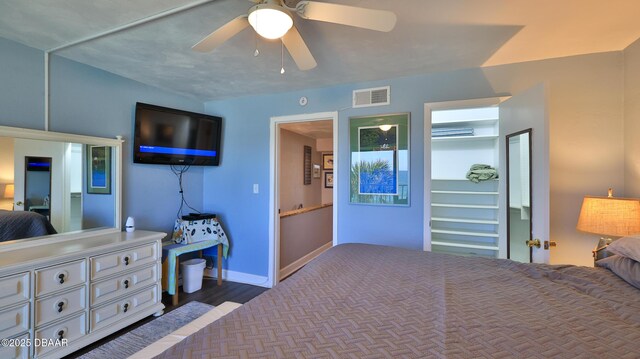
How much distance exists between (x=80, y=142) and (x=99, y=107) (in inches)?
15.9

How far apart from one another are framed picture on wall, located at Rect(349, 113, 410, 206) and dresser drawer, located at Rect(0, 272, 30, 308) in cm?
248

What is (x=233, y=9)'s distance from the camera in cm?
155

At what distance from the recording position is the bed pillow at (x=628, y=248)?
1252mm

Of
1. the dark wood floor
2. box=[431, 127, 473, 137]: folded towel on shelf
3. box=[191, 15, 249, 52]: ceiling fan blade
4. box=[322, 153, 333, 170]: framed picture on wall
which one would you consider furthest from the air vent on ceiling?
box=[322, 153, 333, 170]: framed picture on wall

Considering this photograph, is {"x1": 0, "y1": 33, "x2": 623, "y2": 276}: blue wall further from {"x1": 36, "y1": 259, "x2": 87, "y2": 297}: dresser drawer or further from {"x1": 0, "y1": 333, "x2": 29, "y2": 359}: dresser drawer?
{"x1": 0, "y1": 333, "x2": 29, "y2": 359}: dresser drawer

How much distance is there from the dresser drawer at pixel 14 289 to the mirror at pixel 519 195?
3332 millimetres

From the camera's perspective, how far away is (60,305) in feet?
5.93

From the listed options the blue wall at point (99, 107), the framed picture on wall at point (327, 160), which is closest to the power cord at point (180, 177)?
the blue wall at point (99, 107)

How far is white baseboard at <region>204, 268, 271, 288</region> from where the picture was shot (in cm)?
324

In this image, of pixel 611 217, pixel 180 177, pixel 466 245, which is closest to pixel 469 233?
pixel 466 245

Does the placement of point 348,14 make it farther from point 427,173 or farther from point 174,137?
point 174,137

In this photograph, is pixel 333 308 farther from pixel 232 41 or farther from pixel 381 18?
pixel 232 41

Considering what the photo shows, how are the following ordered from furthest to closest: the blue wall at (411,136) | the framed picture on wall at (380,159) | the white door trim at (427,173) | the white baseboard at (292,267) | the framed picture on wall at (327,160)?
the framed picture on wall at (327,160), the white baseboard at (292,267), the framed picture on wall at (380,159), the white door trim at (427,173), the blue wall at (411,136)

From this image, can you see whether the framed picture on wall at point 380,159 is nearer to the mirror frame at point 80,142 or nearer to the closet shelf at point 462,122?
the closet shelf at point 462,122
